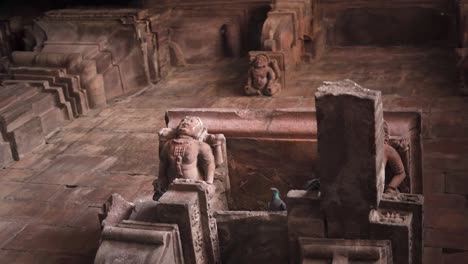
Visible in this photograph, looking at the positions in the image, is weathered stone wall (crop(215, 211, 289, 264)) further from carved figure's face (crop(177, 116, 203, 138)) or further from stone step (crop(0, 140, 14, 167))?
stone step (crop(0, 140, 14, 167))

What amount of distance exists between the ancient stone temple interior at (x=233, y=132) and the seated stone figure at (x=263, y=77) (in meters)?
0.03

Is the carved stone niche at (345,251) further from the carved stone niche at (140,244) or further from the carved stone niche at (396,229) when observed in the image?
the carved stone niche at (140,244)

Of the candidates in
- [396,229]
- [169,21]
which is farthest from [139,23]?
[396,229]

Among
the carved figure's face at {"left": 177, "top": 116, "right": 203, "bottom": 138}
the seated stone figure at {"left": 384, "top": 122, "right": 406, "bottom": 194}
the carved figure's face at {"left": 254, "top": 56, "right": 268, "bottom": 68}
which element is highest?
the carved figure's face at {"left": 177, "top": 116, "right": 203, "bottom": 138}

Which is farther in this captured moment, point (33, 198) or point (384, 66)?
point (384, 66)

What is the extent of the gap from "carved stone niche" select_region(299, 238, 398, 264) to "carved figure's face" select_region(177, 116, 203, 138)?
6.43 ft

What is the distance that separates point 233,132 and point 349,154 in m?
2.47

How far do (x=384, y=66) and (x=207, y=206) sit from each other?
271 inches

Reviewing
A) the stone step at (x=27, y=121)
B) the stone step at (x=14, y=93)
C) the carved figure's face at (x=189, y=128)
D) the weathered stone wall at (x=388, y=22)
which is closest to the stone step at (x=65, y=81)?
the stone step at (x=27, y=121)

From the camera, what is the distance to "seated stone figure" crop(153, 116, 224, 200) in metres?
6.65

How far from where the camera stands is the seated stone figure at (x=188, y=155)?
665cm

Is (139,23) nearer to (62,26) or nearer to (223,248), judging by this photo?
(62,26)

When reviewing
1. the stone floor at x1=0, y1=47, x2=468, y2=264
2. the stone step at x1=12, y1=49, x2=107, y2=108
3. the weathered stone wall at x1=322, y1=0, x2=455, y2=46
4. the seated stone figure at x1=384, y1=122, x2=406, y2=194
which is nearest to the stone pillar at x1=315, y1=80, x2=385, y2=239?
the seated stone figure at x1=384, y1=122, x2=406, y2=194

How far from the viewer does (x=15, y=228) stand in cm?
755
